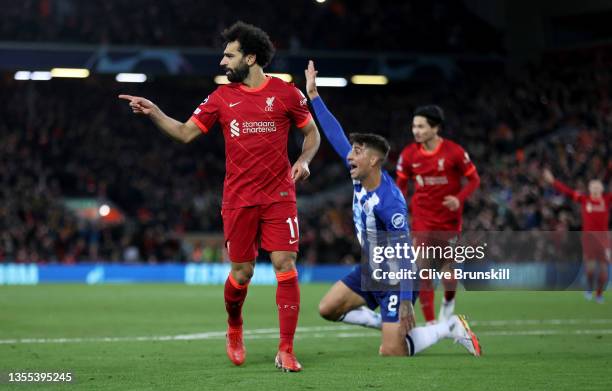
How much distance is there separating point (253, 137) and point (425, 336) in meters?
2.37

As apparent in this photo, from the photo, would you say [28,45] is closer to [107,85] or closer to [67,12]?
[67,12]

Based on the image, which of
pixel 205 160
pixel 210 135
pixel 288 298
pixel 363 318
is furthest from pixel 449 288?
pixel 210 135

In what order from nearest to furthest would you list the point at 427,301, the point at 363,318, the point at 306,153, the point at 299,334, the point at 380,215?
the point at 306,153
the point at 380,215
the point at 363,318
the point at 299,334
the point at 427,301

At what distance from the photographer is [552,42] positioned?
3894cm

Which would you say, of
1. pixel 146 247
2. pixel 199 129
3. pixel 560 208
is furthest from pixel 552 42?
pixel 199 129

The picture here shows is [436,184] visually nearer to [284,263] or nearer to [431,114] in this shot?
[431,114]

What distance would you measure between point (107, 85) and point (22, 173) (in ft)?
26.0

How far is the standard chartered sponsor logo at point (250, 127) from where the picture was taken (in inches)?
313

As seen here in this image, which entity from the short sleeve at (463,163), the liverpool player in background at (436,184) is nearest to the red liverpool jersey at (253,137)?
the liverpool player in background at (436,184)

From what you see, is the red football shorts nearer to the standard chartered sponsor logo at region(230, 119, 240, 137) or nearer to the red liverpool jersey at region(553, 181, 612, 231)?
the standard chartered sponsor logo at region(230, 119, 240, 137)

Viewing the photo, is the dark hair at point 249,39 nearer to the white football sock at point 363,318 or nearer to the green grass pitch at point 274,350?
the green grass pitch at point 274,350

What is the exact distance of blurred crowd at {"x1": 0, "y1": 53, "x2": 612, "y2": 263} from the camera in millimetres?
28797

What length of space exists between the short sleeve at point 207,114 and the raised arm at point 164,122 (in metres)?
0.05

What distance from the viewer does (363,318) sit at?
9.50m
